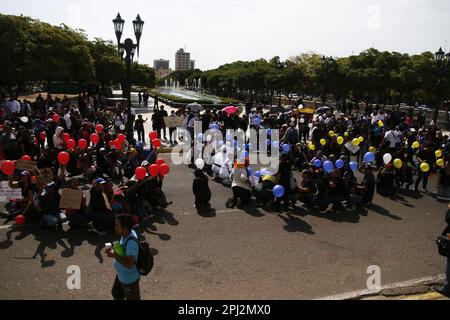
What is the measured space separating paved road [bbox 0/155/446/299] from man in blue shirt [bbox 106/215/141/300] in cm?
130

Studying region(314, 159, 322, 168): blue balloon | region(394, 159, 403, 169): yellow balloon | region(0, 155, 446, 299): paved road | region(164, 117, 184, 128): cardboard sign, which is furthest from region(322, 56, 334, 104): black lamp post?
region(0, 155, 446, 299): paved road

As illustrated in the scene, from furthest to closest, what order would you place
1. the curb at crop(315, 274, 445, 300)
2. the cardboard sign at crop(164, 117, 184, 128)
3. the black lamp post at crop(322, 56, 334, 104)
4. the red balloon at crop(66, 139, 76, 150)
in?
the black lamp post at crop(322, 56, 334, 104) → the cardboard sign at crop(164, 117, 184, 128) → the red balloon at crop(66, 139, 76, 150) → the curb at crop(315, 274, 445, 300)

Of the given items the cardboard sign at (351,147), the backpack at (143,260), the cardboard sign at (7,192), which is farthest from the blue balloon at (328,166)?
the cardboard sign at (7,192)

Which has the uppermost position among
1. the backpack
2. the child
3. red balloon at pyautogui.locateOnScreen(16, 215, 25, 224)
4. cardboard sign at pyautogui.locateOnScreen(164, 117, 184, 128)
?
cardboard sign at pyautogui.locateOnScreen(164, 117, 184, 128)

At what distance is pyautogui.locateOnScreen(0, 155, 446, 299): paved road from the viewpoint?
674cm

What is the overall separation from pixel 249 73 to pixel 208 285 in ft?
151

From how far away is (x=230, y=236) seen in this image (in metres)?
9.08

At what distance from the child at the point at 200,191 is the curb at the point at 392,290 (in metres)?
4.80

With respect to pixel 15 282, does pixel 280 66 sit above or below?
above

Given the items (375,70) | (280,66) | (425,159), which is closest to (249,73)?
(280,66)

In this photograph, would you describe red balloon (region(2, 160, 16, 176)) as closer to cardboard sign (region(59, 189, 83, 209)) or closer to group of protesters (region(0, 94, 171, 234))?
group of protesters (region(0, 94, 171, 234))

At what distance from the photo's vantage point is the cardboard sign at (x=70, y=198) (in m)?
8.55
